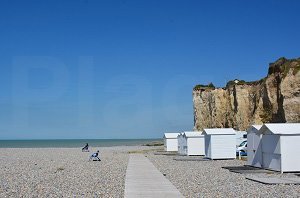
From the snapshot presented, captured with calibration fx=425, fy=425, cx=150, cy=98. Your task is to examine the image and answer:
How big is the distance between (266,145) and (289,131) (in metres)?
1.96

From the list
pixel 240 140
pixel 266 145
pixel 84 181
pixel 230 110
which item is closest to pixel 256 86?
pixel 230 110

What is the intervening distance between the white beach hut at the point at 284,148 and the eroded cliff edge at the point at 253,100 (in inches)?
926

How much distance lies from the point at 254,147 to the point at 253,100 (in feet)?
123

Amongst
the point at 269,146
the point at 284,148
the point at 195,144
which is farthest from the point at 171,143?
the point at 284,148

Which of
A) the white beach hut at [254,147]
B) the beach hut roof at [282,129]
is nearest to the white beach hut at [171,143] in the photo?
the white beach hut at [254,147]

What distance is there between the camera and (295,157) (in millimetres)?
20562

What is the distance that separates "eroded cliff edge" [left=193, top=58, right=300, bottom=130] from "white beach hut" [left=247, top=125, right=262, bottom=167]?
20.7 m

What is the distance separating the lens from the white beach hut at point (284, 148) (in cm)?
2058

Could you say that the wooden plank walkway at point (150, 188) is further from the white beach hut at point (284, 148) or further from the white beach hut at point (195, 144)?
the white beach hut at point (195, 144)

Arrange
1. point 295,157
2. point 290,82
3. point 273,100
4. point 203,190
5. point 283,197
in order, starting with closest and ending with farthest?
1. point 283,197
2. point 203,190
3. point 295,157
4. point 290,82
5. point 273,100

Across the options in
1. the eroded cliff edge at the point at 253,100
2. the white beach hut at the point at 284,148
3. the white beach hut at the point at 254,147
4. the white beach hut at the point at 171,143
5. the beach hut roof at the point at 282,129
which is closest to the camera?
the white beach hut at the point at 284,148

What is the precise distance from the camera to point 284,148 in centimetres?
2073

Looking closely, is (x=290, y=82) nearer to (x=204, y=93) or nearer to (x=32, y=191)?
(x=204, y=93)

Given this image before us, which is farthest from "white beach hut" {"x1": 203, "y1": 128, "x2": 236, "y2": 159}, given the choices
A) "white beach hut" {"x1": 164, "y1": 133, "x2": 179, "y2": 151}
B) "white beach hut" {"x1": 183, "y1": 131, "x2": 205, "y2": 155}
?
"white beach hut" {"x1": 164, "y1": 133, "x2": 179, "y2": 151}
